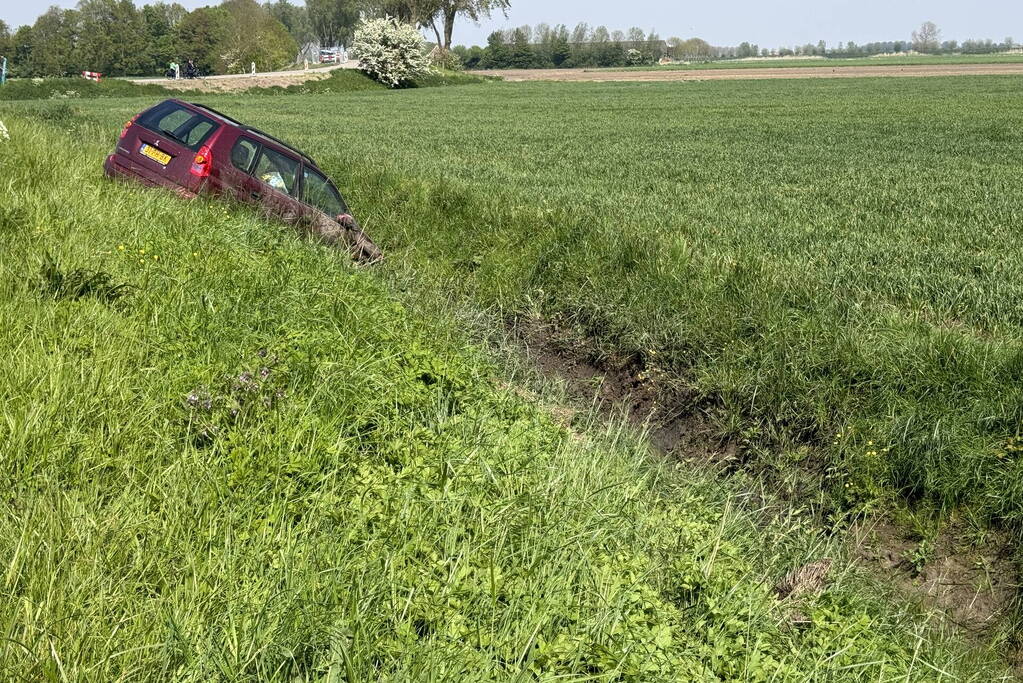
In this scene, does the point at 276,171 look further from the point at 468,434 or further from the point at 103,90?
the point at 103,90

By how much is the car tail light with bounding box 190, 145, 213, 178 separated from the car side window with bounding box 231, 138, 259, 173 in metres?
0.26

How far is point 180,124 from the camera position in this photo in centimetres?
979

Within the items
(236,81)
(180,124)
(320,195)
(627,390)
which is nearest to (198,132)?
(180,124)

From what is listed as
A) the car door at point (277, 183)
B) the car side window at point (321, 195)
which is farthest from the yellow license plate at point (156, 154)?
the car side window at point (321, 195)

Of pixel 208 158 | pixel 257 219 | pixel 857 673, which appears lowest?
pixel 857 673

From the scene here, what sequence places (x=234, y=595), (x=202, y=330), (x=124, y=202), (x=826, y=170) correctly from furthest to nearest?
(x=826, y=170) → (x=124, y=202) → (x=202, y=330) → (x=234, y=595)

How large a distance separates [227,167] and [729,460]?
6447 mm

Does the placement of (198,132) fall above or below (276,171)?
above

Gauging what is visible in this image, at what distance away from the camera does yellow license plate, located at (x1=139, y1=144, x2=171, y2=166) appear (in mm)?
9430

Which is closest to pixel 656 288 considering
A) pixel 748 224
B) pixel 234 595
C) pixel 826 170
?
pixel 748 224

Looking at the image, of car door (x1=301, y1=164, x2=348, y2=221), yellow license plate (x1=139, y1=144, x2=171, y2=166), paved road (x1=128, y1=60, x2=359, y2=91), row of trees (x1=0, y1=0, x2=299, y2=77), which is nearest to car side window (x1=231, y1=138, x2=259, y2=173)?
car door (x1=301, y1=164, x2=348, y2=221)

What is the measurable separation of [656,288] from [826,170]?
8.87m

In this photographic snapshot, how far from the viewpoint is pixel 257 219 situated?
8461 mm

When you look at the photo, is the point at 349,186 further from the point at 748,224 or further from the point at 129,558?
Answer: the point at 129,558
